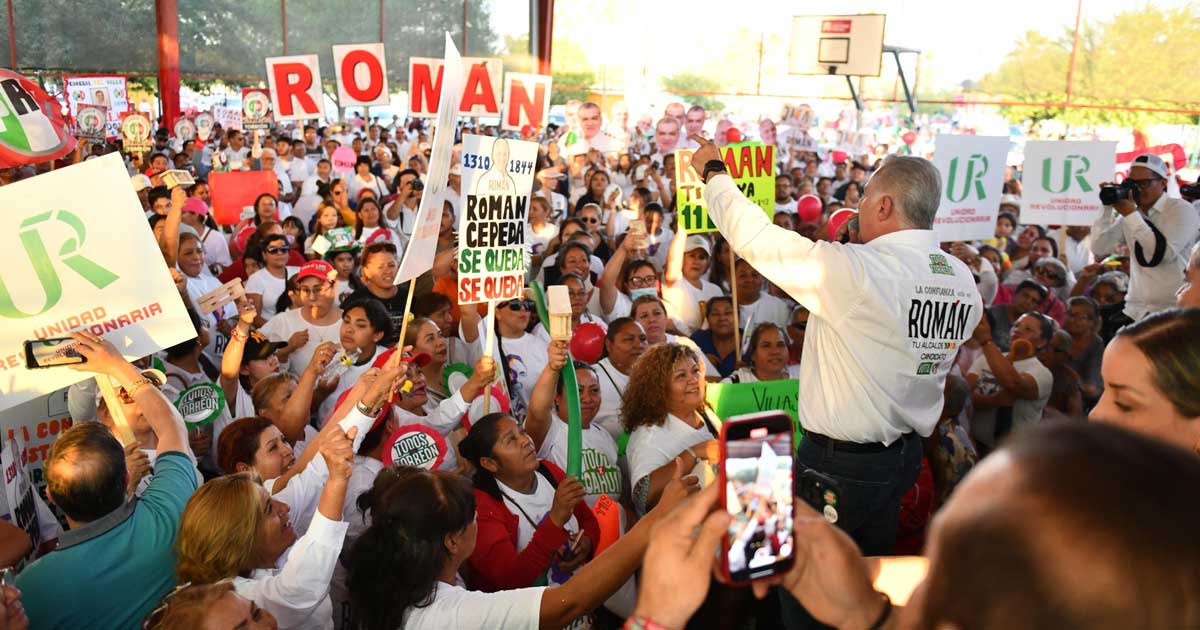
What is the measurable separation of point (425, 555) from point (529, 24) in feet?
95.2

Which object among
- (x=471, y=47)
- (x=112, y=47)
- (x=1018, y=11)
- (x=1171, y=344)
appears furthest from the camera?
(x=1018, y=11)

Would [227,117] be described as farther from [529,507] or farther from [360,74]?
[529,507]

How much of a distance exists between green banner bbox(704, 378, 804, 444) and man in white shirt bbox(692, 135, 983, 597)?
1.03 meters

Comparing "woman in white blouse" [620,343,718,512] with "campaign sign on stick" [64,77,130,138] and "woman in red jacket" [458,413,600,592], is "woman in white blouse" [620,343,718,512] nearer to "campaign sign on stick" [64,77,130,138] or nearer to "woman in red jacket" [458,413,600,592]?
"woman in red jacket" [458,413,600,592]

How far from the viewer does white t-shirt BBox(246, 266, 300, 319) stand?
22.0 feet

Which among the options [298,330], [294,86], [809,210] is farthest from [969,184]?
[294,86]

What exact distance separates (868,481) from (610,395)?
1.97m

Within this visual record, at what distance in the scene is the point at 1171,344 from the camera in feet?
6.21

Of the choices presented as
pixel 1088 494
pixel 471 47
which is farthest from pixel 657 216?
pixel 471 47

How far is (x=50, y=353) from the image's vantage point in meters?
3.22

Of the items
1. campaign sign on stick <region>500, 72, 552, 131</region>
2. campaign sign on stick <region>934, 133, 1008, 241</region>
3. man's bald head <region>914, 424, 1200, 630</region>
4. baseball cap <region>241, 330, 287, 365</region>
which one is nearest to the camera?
man's bald head <region>914, 424, 1200, 630</region>

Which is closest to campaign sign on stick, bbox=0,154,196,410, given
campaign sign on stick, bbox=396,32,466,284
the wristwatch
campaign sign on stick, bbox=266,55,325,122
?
campaign sign on stick, bbox=396,32,466,284

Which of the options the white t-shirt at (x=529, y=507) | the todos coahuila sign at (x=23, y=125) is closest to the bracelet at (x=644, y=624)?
the white t-shirt at (x=529, y=507)

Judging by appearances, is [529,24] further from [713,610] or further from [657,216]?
[713,610]
